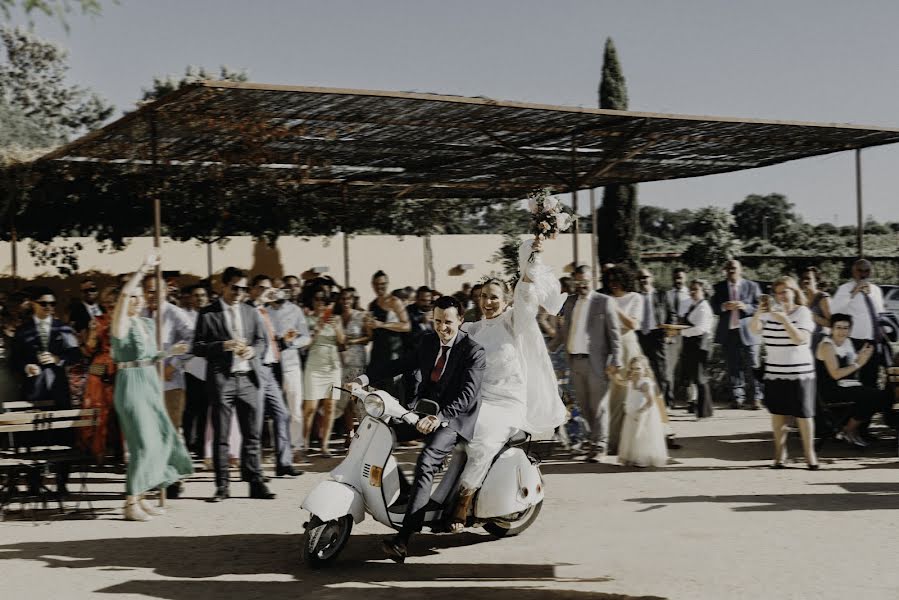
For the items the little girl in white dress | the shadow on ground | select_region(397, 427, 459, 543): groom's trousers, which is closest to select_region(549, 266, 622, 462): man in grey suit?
the little girl in white dress

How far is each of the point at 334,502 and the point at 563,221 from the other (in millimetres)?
3398

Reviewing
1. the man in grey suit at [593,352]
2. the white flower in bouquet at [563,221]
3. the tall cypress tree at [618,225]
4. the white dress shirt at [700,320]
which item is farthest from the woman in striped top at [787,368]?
the tall cypress tree at [618,225]

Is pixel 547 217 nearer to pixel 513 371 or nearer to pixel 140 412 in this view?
pixel 513 371

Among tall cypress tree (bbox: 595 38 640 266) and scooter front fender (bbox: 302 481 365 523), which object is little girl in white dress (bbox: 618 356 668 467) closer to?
scooter front fender (bbox: 302 481 365 523)

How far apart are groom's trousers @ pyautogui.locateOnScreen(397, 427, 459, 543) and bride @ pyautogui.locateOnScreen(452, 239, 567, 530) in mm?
236

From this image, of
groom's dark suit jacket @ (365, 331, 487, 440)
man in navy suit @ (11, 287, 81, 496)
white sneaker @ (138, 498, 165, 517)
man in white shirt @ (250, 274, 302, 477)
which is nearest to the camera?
groom's dark suit jacket @ (365, 331, 487, 440)

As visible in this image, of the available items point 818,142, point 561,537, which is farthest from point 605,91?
point 561,537

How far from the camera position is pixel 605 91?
3334cm

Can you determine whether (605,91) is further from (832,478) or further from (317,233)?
(832,478)

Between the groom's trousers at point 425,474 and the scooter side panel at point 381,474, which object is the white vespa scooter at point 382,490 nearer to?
the scooter side panel at point 381,474

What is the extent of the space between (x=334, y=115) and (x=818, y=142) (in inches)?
282

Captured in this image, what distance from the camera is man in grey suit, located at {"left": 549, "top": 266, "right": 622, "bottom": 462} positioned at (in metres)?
10.4

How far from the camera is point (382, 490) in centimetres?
652

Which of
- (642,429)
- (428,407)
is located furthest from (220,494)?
(642,429)
